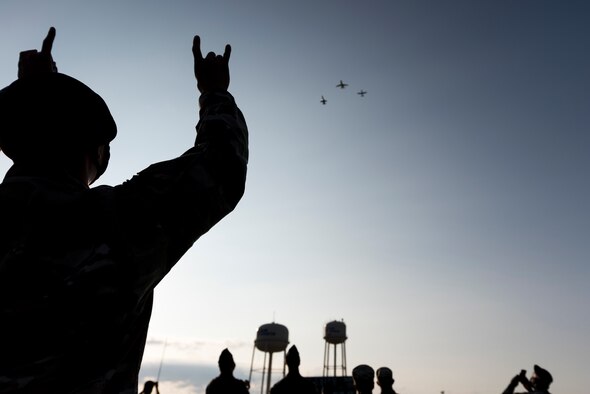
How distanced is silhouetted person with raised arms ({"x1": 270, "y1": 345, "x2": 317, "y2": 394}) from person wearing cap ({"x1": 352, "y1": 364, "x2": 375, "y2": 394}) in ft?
3.30

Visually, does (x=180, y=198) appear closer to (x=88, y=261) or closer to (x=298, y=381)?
(x=88, y=261)

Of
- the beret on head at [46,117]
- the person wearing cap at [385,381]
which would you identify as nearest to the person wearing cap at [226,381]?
the person wearing cap at [385,381]

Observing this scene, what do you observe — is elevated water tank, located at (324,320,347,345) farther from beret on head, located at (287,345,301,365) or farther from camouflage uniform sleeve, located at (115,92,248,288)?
camouflage uniform sleeve, located at (115,92,248,288)

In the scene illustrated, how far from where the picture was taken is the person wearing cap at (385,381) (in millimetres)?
7636

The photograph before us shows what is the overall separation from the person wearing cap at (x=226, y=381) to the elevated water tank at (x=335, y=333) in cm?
4900

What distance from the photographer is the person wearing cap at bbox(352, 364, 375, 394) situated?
744 centimetres

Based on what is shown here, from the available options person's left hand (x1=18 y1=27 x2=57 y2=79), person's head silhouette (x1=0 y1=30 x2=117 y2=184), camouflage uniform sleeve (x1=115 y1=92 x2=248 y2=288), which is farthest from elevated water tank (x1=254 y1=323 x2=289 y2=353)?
person's head silhouette (x1=0 y1=30 x2=117 y2=184)

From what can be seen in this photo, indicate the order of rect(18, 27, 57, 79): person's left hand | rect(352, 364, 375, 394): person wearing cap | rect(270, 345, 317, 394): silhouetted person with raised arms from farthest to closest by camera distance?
rect(352, 364, 375, 394): person wearing cap
rect(270, 345, 317, 394): silhouetted person with raised arms
rect(18, 27, 57, 79): person's left hand

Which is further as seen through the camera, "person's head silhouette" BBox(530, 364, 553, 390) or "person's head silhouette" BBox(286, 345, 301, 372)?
"person's head silhouette" BBox(530, 364, 553, 390)

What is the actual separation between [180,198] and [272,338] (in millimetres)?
51004

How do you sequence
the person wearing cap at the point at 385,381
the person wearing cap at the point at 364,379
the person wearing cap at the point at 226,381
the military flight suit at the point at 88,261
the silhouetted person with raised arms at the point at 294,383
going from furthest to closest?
1. the person wearing cap at the point at 385,381
2. the person wearing cap at the point at 364,379
3. the person wearing cap at the point at 226,381
4. the silhouetted person with raised arms at the point at 294,383
5. the military flight suit at the point at 88,261

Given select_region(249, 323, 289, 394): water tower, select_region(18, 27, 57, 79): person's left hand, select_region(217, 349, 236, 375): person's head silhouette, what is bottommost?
select_region(217, 349, 236, 375): person's head silhouette

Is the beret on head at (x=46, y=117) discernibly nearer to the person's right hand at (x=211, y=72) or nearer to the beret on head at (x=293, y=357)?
the person's right hand at (x=211, y=72)

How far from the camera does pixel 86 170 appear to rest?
1676 millimetres
